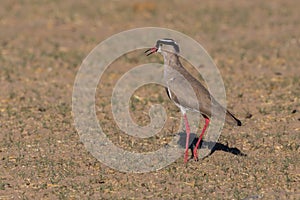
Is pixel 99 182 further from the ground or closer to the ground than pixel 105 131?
closer to the ground

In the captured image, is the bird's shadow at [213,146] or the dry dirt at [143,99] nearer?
the dry dirt at [143,99]

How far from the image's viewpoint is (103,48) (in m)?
14.1

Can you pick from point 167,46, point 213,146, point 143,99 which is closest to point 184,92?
point 167,46

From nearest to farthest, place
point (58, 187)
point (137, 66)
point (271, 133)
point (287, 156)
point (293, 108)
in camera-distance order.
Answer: point (58, 187) → point (287, 156) → point (271, 133) → point (293, 108) → point (137, 66)

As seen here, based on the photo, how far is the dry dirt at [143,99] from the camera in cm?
755

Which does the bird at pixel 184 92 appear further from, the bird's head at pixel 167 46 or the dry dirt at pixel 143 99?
the dry dirt at pixel 143 99

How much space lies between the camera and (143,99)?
10875mm

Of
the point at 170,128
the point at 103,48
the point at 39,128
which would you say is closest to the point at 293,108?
the point at 170,128

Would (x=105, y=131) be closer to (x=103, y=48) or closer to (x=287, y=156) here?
(x=287, y=156)

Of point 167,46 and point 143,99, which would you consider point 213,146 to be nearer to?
point 167,46

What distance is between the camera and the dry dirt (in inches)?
297

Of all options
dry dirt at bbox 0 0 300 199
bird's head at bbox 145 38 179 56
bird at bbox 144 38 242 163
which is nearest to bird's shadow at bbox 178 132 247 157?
dry dirt at bbox 0 0 300 199

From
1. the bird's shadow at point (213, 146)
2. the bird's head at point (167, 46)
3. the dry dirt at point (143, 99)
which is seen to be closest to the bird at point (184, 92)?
the bird's head at point (167, 46)

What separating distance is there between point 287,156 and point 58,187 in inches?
99.7
